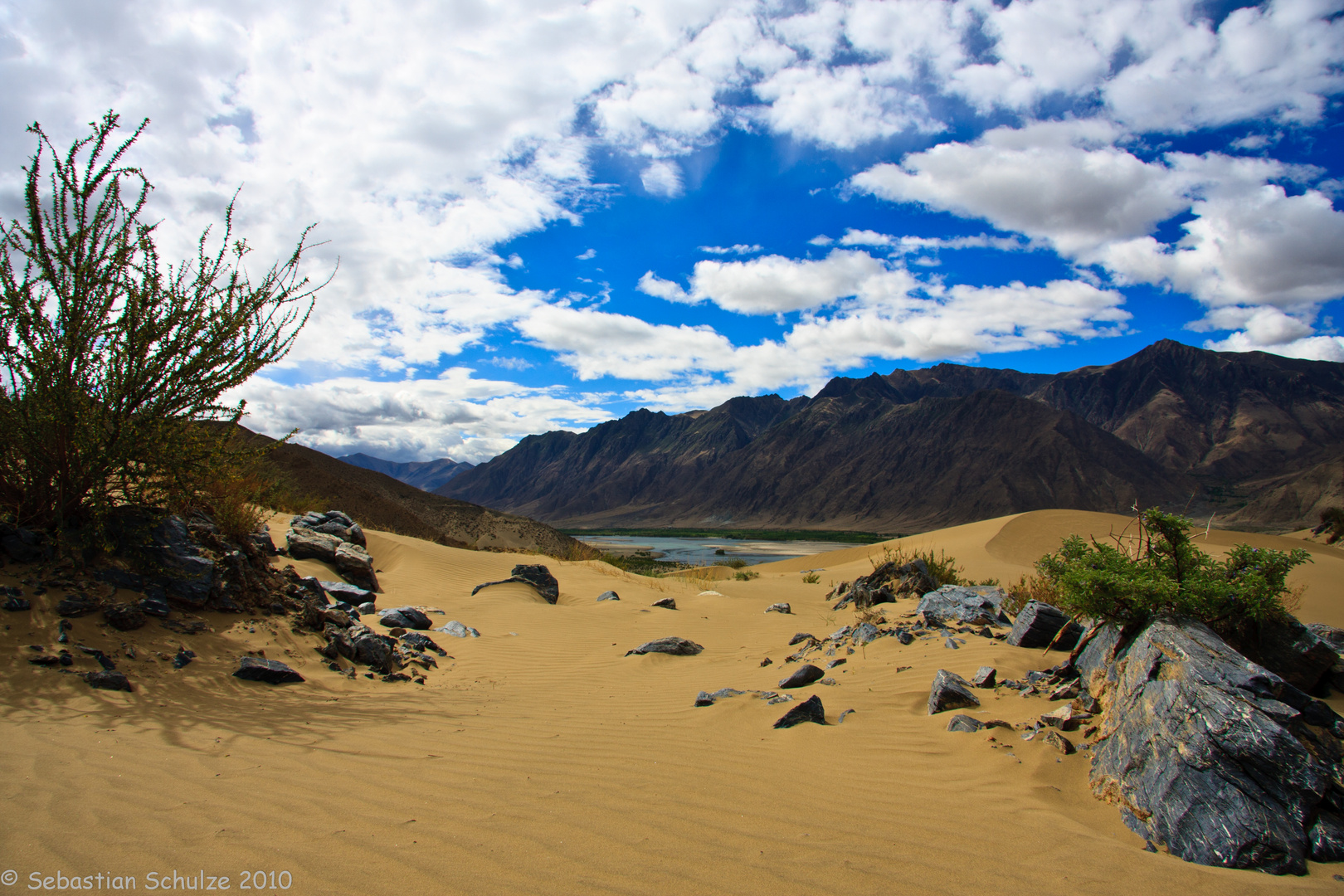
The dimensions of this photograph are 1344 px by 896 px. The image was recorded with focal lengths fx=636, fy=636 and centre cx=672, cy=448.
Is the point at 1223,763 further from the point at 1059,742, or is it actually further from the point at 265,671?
the point at 265,671

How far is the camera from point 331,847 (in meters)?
2.38

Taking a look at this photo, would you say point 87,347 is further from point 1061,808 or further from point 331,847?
point 1061,808

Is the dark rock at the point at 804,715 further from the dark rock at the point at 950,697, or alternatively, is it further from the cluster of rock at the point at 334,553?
the cluster of rock at the point at 334,553

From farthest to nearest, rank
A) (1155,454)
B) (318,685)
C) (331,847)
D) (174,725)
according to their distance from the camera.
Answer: (1155,454), (318,685), (174,725), (331,847)

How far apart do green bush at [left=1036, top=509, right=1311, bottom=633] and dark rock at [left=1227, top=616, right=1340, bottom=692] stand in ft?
0.26

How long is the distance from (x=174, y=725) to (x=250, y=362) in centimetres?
324

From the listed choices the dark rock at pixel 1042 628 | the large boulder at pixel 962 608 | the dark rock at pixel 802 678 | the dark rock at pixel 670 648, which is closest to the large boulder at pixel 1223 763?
the dark rock at pixel 1042 628

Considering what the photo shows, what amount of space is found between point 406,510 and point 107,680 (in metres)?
24.9

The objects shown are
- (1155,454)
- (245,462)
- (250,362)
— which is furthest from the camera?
(1155,454)

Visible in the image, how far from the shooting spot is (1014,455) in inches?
4031

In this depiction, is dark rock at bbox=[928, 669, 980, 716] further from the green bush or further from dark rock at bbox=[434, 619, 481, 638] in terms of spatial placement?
dark rock at bbox=[434, 619, 481, 638]

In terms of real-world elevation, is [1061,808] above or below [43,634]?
below

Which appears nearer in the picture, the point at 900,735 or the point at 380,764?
the point at 380,764

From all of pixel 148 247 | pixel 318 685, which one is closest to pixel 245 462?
pixel 148 247
